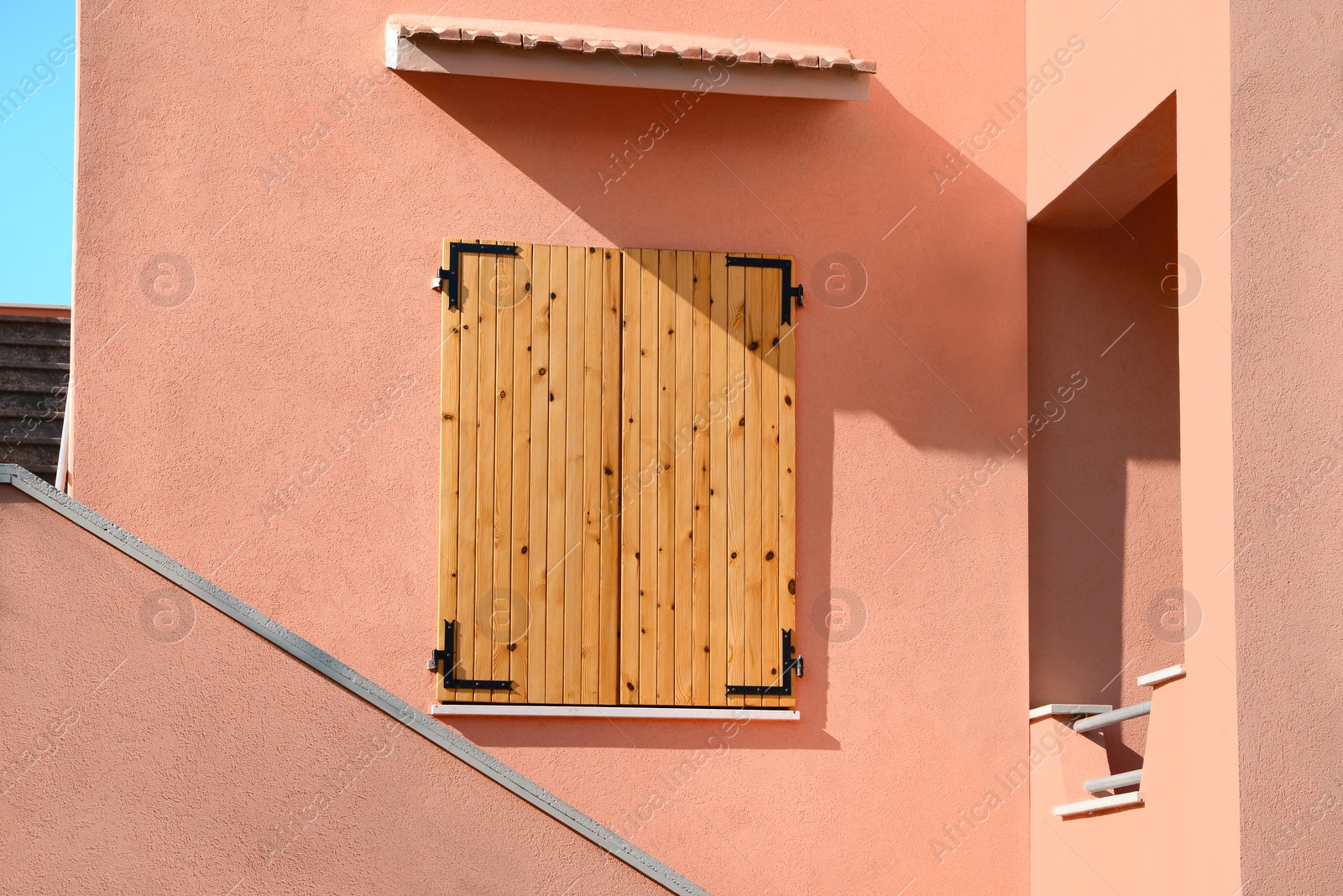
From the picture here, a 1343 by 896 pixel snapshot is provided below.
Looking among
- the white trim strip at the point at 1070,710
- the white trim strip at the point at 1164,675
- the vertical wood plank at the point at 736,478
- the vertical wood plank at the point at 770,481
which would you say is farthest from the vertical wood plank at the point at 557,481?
the white trim strip at the point at 1164,675

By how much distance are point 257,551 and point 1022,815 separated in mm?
3747

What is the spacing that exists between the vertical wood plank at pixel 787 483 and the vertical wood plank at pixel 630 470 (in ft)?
2.21

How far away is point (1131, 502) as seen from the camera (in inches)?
263

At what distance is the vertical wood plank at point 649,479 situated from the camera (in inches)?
239

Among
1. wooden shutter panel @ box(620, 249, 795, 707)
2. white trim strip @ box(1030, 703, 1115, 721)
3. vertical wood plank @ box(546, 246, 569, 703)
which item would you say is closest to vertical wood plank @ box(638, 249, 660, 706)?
wooden shutter panel @ box(620, 249, 795, 707)

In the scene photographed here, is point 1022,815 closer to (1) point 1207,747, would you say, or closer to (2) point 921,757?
(2) point 921,757

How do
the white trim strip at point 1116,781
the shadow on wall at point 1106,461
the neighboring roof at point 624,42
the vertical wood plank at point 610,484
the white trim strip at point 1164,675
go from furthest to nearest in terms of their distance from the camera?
the shadow on wall at point 1106,461 → the vertical wood plank at point 610,484 → the neighboring roof at point 624,42 → the white trim strip at point 1116,781 → the white trim strip at point 1164,675

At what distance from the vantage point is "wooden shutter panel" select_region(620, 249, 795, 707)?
20.0 ft

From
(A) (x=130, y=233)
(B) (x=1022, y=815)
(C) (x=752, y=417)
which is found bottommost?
(B) (x=1022, y=815)

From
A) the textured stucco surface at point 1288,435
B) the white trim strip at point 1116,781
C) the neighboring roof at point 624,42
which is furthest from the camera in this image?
the neighboring roof at point 624,42

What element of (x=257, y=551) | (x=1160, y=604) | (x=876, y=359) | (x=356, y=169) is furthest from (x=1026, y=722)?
(x=356, y=169)

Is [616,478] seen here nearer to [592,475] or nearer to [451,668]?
[592,475]

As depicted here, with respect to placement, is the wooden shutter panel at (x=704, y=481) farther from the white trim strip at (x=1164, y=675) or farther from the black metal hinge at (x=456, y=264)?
the white trim strip at (x=1164, y=675)

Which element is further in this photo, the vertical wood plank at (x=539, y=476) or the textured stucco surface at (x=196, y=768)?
the vertical wood plank at (x=539, y=476)
